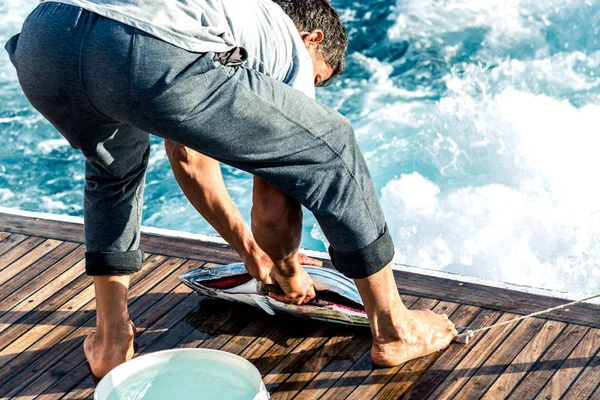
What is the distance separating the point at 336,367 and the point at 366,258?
18.0 inches

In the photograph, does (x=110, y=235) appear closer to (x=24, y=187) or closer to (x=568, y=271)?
(x=568, y=271)

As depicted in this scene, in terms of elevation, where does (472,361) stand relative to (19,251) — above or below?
above

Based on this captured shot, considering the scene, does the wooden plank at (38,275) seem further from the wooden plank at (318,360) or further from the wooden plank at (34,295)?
the wooden plank at (318,360)

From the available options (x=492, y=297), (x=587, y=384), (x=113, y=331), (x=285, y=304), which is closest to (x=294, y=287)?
(x=285, y=304)

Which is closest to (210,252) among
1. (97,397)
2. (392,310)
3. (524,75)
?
(392,310)

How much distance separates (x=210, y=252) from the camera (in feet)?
11.0

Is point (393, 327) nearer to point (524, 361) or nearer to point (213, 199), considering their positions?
point (524, 361)

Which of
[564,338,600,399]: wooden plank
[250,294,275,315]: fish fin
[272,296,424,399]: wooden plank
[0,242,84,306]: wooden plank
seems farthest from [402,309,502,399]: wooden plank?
[0,242,84,306]: wooden plank

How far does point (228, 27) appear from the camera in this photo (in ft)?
6.93

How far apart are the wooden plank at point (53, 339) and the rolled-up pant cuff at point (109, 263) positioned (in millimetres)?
393

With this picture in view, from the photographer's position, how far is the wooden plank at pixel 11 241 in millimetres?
3455

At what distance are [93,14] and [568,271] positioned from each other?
3309 millimetres

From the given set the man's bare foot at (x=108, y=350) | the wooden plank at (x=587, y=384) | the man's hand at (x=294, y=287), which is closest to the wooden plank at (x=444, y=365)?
the wooden plank at (x=587, y=384)

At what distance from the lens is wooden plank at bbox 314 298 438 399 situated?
98.9 inches
